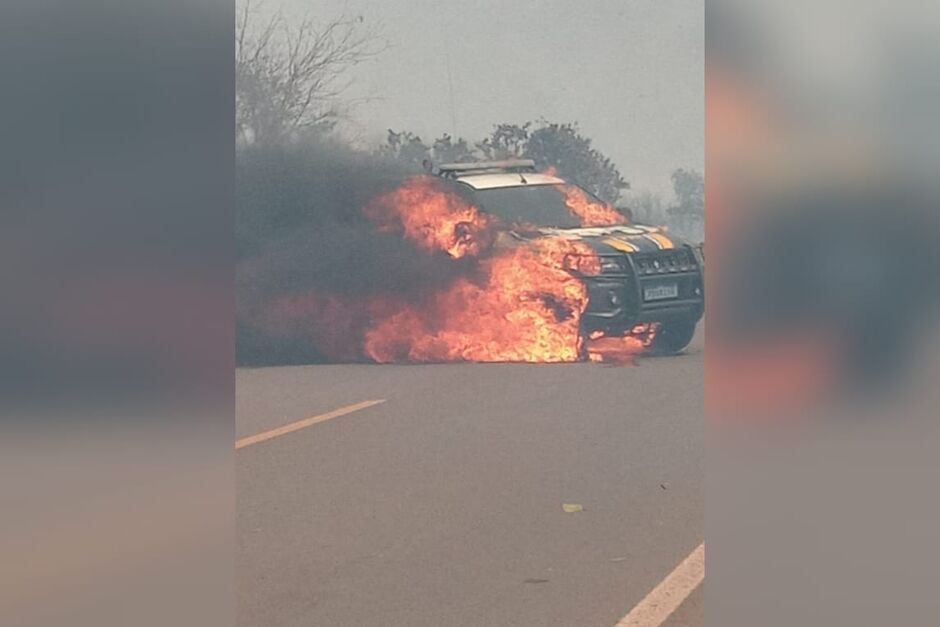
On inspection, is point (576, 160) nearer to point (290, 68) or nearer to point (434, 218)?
point (434, 218)

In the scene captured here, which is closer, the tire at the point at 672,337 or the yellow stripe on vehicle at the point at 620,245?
the tire at the point at 672,337

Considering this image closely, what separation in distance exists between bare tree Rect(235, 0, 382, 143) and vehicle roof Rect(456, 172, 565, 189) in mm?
429

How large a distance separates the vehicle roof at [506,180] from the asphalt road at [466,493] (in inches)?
19.9

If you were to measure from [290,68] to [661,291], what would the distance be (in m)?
1.20

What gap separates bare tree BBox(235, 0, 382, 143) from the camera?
3844mm

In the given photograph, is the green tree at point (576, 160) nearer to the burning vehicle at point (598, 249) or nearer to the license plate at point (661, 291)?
the burning vehicle at point (598, 249)

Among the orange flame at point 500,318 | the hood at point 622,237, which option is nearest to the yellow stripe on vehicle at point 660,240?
the hood at point 622,237

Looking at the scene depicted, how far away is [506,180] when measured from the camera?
3803 mm

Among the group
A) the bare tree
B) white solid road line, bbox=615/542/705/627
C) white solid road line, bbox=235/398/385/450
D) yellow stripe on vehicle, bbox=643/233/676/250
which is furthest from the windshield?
white solid road line, bbox=615/542/705/627

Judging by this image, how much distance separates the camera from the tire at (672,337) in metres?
3.66

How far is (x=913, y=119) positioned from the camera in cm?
312

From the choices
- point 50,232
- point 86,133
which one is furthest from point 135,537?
point 86,133

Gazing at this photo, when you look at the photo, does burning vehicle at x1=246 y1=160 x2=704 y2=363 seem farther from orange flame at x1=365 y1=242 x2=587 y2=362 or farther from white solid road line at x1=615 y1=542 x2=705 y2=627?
white solid road line at x1=615 y1=542 x2=705 y2=627

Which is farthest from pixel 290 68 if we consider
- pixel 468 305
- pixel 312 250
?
pixel 468 305
